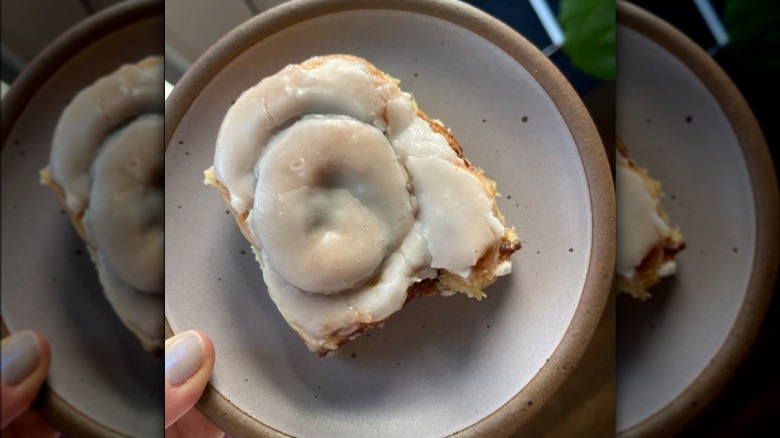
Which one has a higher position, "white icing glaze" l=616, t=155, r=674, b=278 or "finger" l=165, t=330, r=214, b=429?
"finger" l=165, t=330, r=214, b=429

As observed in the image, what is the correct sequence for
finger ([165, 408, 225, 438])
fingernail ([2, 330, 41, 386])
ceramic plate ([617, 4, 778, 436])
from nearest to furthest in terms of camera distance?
1. fingernail ([2, 330, 41, 386])
2. ceramic plate ([617, 4, 778, 436])
3. finger ([165, 408, 225, 438])

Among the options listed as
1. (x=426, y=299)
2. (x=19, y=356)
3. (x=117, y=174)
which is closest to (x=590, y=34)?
(x=426, y=299)

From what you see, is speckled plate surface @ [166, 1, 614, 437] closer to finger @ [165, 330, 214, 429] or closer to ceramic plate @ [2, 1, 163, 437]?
finger @ [165, 330, 214, 429]

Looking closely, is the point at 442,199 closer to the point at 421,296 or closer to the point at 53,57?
the point at 421,296

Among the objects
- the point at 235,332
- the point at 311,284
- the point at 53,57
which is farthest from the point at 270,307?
the point at 53,57

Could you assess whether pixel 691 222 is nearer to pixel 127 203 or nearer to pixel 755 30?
pixel 755 30

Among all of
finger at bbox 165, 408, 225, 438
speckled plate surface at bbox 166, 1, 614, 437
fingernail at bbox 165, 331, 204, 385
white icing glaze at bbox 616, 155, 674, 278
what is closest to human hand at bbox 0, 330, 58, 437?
fingernail at bbox 165, 331, 204, 385

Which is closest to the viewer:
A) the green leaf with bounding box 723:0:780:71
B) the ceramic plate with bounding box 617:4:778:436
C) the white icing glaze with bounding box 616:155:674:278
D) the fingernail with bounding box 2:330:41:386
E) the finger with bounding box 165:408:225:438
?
the fingernail with bounding box 2:330:41:386

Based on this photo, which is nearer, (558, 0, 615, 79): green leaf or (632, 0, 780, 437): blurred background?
(632, 0, 780, 437): blurred background
